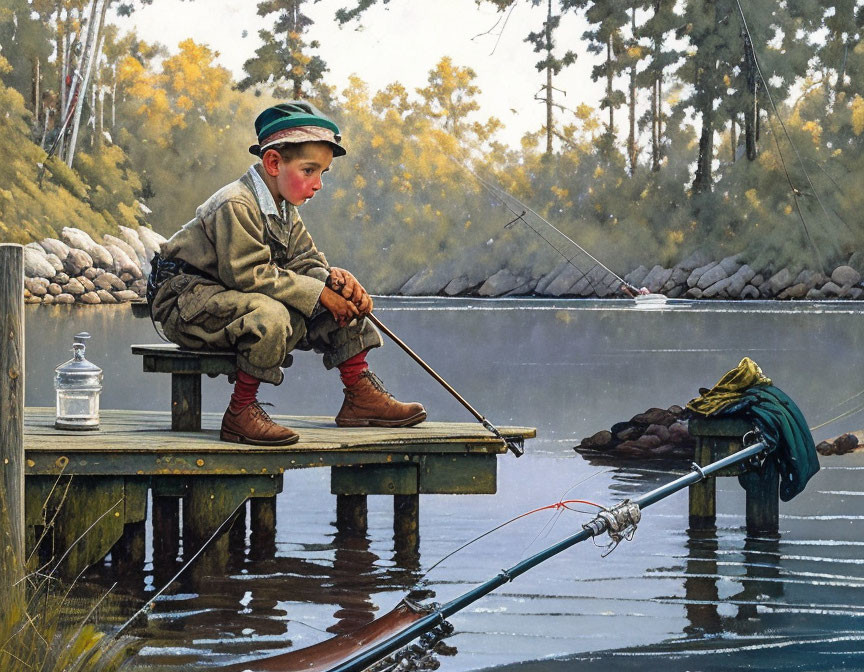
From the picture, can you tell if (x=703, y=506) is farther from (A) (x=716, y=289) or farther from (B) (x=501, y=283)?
(B) (x=501, y=283)

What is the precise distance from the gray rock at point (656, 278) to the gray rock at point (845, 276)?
3.32m

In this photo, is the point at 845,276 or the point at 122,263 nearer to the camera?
the point at 845,276

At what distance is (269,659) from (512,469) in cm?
350

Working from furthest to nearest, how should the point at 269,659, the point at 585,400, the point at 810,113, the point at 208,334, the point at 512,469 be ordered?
the point at 810,113 → the point at 585,400 → the point at 512,469 → the point at 208,334 → the point at 269,659

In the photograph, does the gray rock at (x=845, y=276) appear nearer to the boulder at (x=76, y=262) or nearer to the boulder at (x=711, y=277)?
the boulder at (x=711, y=277)

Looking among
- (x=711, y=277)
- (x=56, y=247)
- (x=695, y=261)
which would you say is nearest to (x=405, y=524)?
(x=56, y=247)

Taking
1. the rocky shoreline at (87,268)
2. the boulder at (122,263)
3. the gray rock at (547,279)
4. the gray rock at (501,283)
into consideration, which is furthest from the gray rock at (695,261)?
the boulder at (122,263)

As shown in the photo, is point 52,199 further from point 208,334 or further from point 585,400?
point 208,334

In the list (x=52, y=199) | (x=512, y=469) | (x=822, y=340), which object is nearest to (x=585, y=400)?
(x=512, y=469)

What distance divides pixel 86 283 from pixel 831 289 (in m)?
12.0

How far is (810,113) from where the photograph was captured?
2353 cm

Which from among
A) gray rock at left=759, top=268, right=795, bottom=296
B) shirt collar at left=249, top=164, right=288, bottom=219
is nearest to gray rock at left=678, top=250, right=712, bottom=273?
gray rock at left=759, top=268, right=795, bottom=296

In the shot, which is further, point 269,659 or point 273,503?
point 273,503

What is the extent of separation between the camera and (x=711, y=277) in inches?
922
